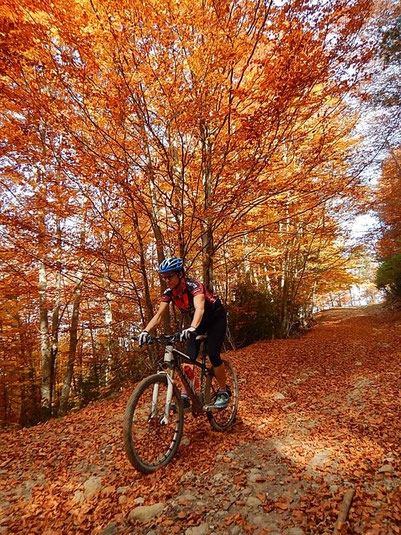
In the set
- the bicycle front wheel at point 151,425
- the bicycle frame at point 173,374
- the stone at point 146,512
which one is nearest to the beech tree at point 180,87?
the bicycle frame at point 173,374

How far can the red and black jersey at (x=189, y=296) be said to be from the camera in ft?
13.4

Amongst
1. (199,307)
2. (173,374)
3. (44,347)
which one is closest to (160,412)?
(173,374)

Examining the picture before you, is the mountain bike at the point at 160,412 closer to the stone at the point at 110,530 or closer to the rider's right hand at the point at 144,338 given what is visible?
the rider's right hand at the point at 144,338

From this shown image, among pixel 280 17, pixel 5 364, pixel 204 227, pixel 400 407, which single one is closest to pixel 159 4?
pixel 280 17

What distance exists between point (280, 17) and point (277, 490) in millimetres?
7614

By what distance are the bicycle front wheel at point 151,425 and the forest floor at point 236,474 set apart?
7.2 inches

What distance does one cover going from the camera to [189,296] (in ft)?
13.9

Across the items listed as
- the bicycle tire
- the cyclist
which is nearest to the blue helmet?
the cyclist

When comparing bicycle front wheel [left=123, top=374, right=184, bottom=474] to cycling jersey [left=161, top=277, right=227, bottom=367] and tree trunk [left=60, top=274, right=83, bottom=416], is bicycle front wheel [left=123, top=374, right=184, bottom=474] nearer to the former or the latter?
cycling jersey [left=161, top=277, right=227, bottom=367]

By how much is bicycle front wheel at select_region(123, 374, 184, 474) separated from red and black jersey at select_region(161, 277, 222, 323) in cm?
101

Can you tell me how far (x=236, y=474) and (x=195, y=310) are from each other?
1923 millimetres

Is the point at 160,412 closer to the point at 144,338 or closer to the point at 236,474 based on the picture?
the point at 144,338

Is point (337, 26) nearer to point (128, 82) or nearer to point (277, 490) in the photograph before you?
point (128, 82)

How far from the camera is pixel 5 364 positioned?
12.8 metres
